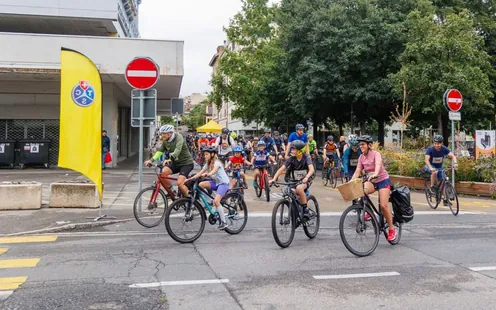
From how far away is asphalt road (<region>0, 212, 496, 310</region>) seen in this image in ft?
15.8

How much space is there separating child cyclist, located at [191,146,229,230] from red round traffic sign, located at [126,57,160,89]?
3.11 m

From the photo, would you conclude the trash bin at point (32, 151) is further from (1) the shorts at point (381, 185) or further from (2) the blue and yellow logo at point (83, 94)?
(1) the shorts at point (381, 185)

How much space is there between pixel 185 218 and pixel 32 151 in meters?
16.5

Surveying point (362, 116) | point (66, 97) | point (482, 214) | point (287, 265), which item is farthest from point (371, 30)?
point (287, 265)

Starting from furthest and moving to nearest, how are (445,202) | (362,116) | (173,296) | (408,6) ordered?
(362,116) < (408,6) < (445,202) < (173,296)

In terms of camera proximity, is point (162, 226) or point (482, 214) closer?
point (162, 226)

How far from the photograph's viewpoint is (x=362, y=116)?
32.3m

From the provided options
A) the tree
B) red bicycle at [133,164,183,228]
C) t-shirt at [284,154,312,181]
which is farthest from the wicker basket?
the tree

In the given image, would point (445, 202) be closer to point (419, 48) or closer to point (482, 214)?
point (482, 214)

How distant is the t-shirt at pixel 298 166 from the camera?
7547mm

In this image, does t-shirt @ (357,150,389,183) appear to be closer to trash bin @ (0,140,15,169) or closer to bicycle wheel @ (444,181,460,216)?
bicycle wheel @ (444,181,460,216)

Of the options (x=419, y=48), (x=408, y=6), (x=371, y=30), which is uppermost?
(x=408, y=6)

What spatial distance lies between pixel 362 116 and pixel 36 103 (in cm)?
2078

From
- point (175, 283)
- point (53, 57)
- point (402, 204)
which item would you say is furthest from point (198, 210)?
point (53, 57)
